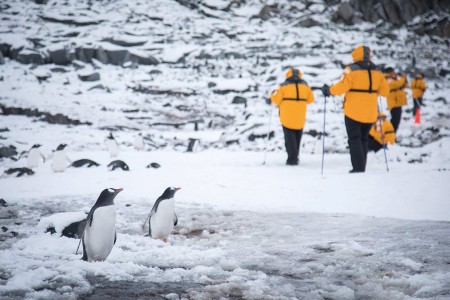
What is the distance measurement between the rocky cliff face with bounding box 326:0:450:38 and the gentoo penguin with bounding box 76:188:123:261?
47895 millimetres

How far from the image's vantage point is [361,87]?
5.87 metres

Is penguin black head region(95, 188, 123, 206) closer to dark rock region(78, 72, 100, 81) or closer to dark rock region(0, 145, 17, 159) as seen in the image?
dark rock region(0, 145, 17, 159)

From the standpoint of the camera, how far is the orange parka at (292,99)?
738 cm

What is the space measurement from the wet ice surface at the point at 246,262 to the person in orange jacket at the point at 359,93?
9.02ft

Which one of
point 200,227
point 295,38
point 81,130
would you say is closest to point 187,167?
point 200,227

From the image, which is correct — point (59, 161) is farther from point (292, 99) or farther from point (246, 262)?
point (246, 262)

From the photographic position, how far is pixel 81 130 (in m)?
14.2

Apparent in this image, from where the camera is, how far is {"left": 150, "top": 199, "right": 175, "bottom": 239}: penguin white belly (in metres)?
2.94

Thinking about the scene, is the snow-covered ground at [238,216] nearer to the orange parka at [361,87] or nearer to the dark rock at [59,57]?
the orange parka at [361,87]

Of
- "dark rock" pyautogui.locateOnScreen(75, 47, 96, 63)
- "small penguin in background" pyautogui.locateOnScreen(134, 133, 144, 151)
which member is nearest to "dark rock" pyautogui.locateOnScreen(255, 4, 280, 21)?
"dark rock" pyautogui.locateOnScreen(75, 47, 96, 63)

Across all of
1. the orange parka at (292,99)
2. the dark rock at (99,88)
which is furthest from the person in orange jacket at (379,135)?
the dark rock at (99,88)

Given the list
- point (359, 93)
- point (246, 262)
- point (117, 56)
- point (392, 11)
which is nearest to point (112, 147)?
Result: point (359, 93)

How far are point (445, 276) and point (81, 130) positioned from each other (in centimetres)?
1406

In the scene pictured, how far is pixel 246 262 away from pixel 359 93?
4401mm
